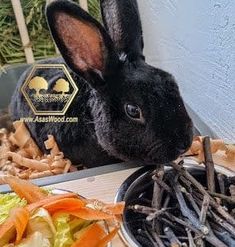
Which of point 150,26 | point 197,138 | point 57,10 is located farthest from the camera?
point 150,26

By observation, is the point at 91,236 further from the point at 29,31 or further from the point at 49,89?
the point at 29,31

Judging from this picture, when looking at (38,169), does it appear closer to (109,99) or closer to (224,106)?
(109,99)

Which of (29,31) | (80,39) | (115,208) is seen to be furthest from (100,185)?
(29,31)

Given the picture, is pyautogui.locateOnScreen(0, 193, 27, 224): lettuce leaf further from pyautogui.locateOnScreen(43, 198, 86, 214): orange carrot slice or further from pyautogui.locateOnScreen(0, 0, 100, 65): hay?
pyautogui.locateOnScreen(0, 0, 100, 65): hay

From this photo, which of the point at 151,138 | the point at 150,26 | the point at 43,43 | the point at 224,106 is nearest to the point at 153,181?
the point at 151,138

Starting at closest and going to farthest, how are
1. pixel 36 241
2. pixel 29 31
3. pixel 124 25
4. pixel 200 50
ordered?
pixel 36 241 < pixel 124 25 < pixel 200 50 < pixel 29 31

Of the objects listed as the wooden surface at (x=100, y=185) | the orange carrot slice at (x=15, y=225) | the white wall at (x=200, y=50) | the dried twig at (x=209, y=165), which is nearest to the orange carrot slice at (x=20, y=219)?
the orange carrot slice at (x=15, y=225)
